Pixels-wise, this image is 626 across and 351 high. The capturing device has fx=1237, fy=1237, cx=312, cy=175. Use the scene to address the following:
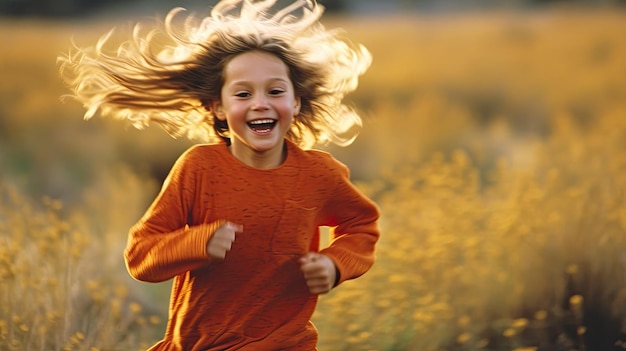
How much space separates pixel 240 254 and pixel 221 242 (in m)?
0.28

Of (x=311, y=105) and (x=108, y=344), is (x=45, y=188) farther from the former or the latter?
(x=311, y=105)

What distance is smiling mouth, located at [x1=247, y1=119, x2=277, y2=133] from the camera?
11.9ft

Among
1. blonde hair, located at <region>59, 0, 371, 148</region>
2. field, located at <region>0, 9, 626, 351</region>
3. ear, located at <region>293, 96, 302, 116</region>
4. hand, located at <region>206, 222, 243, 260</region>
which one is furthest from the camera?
field, located at <region>0, 9, 626, 351</region>

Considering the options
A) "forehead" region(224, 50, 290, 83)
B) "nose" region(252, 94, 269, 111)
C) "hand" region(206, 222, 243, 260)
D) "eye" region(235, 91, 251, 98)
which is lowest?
"hand" region(206, 222, 243, 260)

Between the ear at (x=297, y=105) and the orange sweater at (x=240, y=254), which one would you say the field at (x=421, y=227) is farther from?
the ear at (x=297, y=105)

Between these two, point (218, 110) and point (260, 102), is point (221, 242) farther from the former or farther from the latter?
point (218, 110)

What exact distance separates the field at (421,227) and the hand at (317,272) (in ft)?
3.94

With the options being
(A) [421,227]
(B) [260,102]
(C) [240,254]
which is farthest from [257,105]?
(A) [421,227]

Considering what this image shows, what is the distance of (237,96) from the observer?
365 cm

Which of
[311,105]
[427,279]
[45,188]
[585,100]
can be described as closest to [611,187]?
[427,279]

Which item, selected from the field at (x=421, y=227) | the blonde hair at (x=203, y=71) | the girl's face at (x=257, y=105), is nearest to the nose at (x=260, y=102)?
the girl's face at (x=257, y=105)

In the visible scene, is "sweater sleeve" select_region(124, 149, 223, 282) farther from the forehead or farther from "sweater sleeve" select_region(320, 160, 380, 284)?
"sweater sleeve" select_region(320, 160, 380, 284)

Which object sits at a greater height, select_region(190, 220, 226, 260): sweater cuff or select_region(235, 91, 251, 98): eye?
select_region(235, 91, 251, 98): eye

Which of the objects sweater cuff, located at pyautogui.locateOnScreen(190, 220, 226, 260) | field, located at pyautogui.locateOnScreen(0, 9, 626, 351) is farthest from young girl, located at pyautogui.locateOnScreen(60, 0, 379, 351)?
field, located at pyautogui.locateOnScreen(0, 9, 626, 351)
